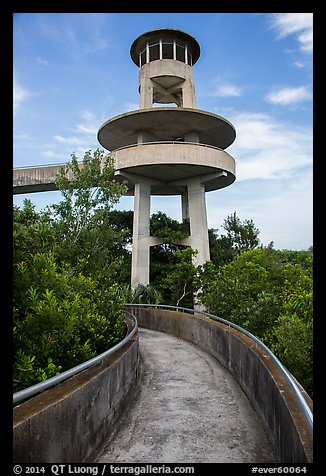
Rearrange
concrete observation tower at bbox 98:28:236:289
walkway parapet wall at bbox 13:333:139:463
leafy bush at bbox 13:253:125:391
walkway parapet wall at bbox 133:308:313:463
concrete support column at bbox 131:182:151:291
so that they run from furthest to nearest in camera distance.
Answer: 1. concrete support column at bbox 131:182:151:291
2. concrete observation tower at bbox 98:28:236:289
3. leafy bush at bbox 13:253:125:391
4. walkway parapet wall at bbox 133:308:313:463
5. walkway parapet wall at bbox 13:333:139:463

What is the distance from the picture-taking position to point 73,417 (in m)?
4.21

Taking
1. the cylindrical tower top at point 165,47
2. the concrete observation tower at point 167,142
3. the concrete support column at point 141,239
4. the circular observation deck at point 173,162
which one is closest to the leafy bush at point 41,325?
Answer: the circular observation deck at point 173,162

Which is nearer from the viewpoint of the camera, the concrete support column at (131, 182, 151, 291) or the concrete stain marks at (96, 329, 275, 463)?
the concrete stain marks at (96, 329, 275, 463)

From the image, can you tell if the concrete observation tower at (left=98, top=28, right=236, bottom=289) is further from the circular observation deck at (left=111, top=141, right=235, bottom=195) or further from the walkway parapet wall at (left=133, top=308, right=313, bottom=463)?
the walkway parapet wall at (left=133, top=308, right=313, bottom=463)

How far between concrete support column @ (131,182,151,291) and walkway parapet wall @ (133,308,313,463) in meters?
10.2

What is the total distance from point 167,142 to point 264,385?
17948mm

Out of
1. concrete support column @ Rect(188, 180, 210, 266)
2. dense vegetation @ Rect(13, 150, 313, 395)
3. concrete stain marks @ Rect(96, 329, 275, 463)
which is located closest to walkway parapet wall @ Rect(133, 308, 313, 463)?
concrete stain marks @ Rect(96, 329, 275, 463)

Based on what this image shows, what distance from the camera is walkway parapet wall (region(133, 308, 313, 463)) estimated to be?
368 centimetres

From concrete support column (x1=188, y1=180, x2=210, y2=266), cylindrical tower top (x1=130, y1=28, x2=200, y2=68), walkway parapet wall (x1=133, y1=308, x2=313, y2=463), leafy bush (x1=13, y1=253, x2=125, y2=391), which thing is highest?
cylindrical tower top (x1=130, y1=28, x2=200, y2=68)

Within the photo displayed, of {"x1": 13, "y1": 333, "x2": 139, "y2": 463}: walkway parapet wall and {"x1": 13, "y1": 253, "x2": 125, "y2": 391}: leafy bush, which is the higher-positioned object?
{"x1": 13, "y1": 253, "x2": 125, "y2": 391}: leafy bush

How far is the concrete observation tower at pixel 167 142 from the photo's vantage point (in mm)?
21641

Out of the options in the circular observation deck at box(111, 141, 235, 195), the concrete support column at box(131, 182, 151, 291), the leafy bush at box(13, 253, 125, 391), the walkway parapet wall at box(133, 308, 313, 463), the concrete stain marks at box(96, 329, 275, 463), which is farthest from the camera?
the concrete support column at box(131, 182, 151, 291)

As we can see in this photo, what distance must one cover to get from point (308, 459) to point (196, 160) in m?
19.6
